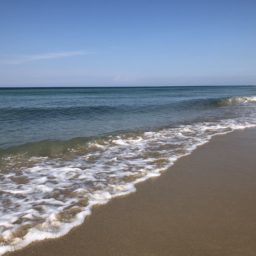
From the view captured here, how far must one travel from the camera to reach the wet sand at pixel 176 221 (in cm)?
323

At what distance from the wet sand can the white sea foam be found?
26 cm

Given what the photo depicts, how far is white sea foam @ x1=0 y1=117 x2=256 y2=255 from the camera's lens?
3788 mm

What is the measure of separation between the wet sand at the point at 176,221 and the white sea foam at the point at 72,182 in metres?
0.26

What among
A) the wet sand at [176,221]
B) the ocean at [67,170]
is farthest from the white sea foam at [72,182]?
the wet sand at [176,221]

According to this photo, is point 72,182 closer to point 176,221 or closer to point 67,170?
point 67,170

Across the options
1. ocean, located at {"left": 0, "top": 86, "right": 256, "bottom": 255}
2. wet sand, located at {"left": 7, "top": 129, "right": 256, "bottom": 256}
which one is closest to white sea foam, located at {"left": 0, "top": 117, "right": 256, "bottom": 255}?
ocean, located at {"left": 0, "top": 86, "right": 256, "bottom": 255}

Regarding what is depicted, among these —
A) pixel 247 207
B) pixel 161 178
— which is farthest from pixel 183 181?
pixel 247 207

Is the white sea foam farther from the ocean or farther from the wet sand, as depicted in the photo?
the wet sand

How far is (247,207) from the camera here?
166 inches

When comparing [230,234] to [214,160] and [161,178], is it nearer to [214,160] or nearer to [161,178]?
[161,178]

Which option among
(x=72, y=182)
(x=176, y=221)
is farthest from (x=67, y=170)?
(x=176, y=221)

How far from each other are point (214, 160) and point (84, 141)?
4294mm

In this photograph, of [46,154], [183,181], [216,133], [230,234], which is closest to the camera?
[230,234]

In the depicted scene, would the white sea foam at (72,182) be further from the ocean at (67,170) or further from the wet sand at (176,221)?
the wet sand at (176,221)
